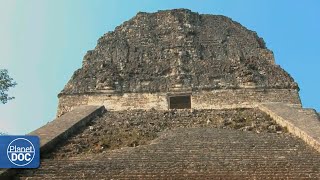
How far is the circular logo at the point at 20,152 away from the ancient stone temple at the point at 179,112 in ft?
0.71

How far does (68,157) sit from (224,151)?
2.61m

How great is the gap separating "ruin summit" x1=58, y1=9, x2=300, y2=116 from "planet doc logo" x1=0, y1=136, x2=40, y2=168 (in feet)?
20.0

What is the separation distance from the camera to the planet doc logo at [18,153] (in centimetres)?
683

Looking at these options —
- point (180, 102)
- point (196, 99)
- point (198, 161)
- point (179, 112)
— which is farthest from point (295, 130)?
point (180, 102)

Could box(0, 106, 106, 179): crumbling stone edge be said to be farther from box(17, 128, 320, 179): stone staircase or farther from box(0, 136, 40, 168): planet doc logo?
box(17, 128, 320, 179): stone staircase

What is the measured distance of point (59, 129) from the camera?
30.2 feet

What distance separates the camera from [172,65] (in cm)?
1505

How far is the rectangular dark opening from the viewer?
13.9 metres

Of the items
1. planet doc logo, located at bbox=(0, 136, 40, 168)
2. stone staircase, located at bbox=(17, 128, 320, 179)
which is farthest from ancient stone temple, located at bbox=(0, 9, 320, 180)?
planet doc logo, located at bbox=(0, 136, 40, 168)

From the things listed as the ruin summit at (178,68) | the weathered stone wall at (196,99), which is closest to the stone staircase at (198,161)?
the weathered stone wall at (196,99)

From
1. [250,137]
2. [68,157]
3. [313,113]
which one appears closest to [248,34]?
[313,113]

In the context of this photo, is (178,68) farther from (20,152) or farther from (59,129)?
(20,152)

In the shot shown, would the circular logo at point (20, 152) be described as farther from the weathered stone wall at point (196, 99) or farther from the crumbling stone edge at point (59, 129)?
the weathered stone wall at point (196, 99)

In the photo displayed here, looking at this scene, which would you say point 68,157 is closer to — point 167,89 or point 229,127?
point 229,127
